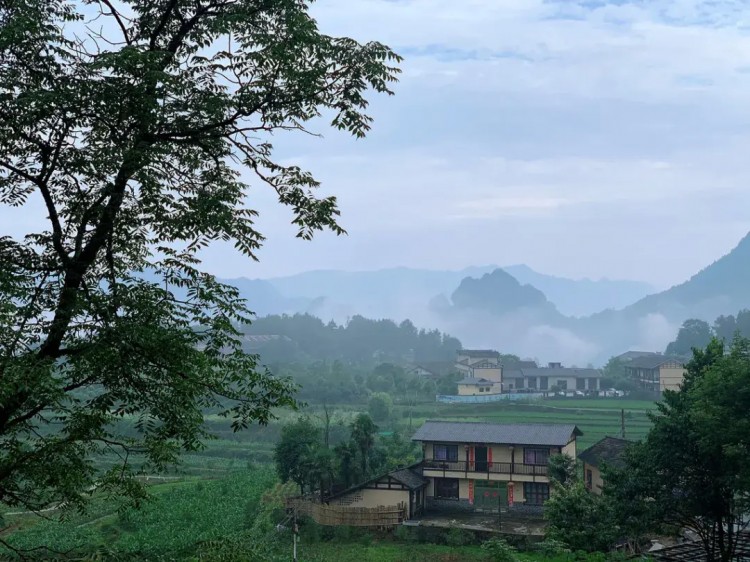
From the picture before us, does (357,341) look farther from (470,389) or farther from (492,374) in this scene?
(470,389)

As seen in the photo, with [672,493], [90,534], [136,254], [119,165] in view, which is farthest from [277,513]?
[119,165]

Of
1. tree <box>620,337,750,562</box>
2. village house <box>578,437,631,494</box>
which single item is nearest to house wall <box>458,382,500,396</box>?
village house <box>578,437,631,494</box>

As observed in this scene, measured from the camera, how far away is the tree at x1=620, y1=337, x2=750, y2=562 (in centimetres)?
1686

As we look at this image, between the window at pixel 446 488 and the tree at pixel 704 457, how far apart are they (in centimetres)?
1895

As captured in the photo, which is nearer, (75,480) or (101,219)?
(75,480)

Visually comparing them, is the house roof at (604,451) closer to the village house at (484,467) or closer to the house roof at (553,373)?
the village house at (484,467)

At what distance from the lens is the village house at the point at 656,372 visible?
78.7m

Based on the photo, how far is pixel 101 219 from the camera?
786 centimetres

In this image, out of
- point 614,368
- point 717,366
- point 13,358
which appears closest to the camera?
point 13,358

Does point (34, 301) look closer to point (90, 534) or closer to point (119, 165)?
point (119, 165)

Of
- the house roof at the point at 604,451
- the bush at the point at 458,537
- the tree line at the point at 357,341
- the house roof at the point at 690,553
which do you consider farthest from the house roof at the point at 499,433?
the tree line at the point at 357,341

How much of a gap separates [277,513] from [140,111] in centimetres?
2904

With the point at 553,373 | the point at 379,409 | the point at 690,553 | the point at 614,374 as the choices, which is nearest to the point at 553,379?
the point at 553,373

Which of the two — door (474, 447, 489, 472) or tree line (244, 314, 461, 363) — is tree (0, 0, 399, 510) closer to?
door (474, 447, 489, 472)
